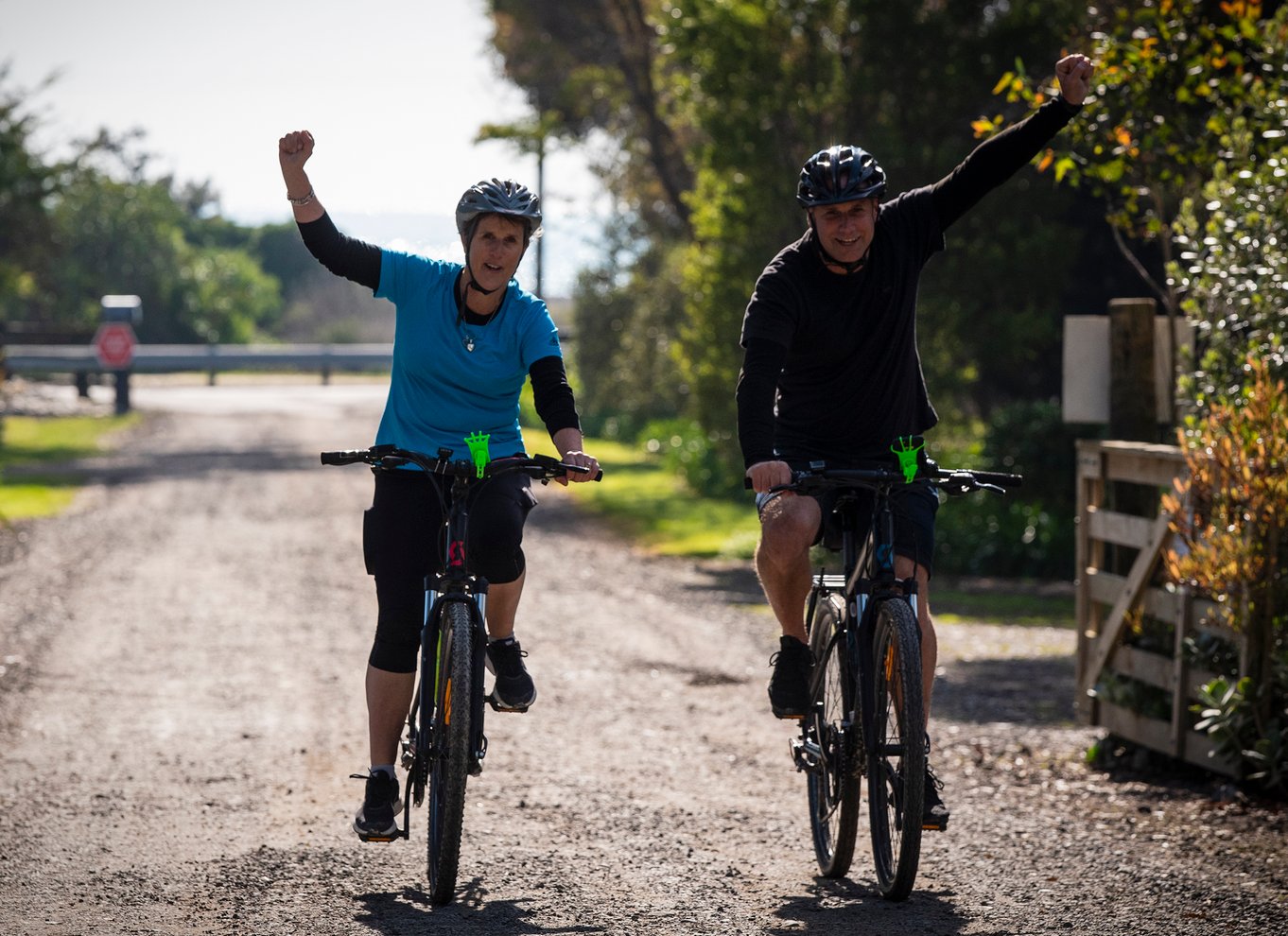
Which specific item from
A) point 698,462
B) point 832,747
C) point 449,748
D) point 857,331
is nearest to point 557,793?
point 832,747

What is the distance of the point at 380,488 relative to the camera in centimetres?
586

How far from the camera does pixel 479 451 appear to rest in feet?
18.6

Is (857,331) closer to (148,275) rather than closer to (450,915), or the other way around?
(450,915)

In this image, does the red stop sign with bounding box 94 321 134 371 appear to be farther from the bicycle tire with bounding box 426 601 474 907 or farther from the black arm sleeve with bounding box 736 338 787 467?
the black arm sleeve with bounding box 736 338 787 467

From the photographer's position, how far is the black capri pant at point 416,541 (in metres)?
5.82

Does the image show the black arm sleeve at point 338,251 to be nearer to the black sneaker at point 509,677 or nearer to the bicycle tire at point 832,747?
the black sneaker at point 509,677

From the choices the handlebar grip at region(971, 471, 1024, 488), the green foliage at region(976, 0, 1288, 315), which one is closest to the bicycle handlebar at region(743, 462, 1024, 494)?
the handlebar grip at region(971, 471, 1024, 488)

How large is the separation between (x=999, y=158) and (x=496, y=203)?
171 centimetres

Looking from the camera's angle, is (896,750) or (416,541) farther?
(416,541)

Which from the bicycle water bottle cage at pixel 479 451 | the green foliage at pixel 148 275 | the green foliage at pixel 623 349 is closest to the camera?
the bicycle water bottle cage at pixel 479 451

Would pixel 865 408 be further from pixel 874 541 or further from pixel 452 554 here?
pixel 452 554

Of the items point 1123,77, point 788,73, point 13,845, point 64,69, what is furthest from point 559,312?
point 13,845

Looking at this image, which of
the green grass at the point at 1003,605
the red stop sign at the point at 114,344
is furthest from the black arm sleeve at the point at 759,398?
the red stop sign at the point at 114,344

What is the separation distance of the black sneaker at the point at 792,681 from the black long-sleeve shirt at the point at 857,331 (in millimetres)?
697
